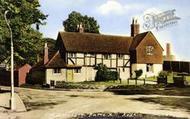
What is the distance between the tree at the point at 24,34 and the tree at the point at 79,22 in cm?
4314

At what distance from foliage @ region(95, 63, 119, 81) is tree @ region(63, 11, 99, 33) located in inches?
1700

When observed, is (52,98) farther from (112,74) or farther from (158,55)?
(158,55)

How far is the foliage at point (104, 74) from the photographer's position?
6047cm

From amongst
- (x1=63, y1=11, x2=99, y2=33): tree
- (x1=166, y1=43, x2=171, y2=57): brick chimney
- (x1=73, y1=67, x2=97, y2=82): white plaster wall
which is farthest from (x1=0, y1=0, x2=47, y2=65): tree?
(x1=63, y1=11, x2=99, y2=33): tree

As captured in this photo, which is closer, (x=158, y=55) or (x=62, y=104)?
(x=62, y=104)

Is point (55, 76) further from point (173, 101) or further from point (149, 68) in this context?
point (173, 101)

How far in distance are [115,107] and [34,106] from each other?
700 cm

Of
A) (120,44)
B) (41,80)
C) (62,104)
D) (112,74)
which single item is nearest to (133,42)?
(120,44)

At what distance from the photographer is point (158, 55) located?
228 feet

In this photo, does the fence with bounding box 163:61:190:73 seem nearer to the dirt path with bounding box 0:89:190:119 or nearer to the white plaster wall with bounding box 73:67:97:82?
the white plaster wall with bounding box 73:67:97:82

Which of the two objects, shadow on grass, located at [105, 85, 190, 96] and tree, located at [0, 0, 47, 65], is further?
tree, located at [0, 0, 47, 65]

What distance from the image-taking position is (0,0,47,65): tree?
57906 millimetres

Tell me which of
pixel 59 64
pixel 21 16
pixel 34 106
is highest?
pixel 21 16

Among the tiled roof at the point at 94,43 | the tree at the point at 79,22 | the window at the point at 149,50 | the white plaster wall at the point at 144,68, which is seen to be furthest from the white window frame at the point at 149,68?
the tree at the point at 79,22
